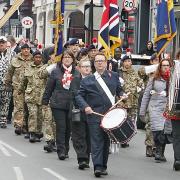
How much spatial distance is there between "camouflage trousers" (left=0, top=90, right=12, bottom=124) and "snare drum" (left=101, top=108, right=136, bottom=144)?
739cm

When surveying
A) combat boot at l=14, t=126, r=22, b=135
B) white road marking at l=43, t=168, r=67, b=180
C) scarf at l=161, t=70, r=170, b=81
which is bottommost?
combat boot at l=14, t=126, r=22, b=135

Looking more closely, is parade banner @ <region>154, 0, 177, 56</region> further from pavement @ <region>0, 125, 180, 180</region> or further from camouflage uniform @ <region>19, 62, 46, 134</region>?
camouflage uniform @ <region>19, 62, 46, 134</region>

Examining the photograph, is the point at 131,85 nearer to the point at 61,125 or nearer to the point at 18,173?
the point at 61,125

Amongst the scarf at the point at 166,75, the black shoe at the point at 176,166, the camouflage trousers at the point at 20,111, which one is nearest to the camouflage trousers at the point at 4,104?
the camouflage trousers at the point at 20,111

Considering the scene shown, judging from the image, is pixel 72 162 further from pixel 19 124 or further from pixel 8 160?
pixel 19 124

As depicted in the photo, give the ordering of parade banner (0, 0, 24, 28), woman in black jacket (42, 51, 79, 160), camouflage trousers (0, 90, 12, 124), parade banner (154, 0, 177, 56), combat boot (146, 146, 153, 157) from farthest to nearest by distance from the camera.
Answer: parade banner (0, 0, 24, 28) → camouflage trousers (0, 90, 12, 124) → parade banner (154, 0, 177, 56) → combat boot (146, 146, 153, 157) → woman in black jacket (42, 51, 79, 160)

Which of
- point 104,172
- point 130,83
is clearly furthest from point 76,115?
point 130,83

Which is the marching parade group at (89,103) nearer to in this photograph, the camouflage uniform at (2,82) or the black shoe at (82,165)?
the black shoe at (82,165)

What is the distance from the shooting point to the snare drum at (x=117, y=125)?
10.7 meters

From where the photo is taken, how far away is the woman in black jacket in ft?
41.2

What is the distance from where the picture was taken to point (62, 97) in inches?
495

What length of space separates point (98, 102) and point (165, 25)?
5326 millimetres

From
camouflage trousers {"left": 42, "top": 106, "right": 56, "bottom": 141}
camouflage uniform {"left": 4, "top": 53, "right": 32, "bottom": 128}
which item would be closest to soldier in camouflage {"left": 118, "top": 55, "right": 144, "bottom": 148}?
camouflage trousers {"left": 42, "top": 106, "right": 56, "bottom": 141}

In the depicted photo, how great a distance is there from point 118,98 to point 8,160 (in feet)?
7.30
